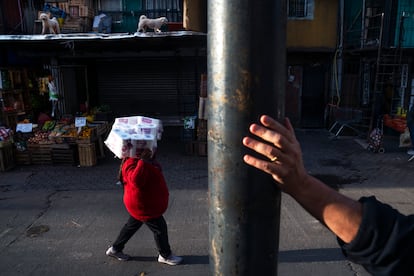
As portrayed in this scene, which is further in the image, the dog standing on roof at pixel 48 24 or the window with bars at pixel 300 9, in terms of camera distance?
the window with bars at pixel 300 9

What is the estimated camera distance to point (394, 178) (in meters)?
7.51

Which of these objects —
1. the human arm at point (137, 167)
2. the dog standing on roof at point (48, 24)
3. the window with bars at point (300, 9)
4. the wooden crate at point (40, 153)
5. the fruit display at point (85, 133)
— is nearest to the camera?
the human arm at point (137, 167)

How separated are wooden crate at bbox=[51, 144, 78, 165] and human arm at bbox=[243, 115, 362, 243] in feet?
27.1

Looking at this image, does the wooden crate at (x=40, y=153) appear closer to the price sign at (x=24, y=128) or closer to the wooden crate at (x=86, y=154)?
the price sign at (x=24, y=128)

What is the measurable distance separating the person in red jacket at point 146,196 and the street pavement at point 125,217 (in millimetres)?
326

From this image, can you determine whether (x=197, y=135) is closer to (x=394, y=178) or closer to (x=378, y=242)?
(x=394, y=178)

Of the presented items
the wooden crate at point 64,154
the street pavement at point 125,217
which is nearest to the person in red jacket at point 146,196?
the street pavement at point 125,217

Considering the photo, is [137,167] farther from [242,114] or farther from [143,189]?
[242,114]

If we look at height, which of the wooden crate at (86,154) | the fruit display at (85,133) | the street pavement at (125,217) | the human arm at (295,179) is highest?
the human arm at (295,179)

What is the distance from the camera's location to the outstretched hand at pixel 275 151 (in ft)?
3.87

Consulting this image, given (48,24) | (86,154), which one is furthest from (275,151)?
(48,24)

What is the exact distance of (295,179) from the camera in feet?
4.07

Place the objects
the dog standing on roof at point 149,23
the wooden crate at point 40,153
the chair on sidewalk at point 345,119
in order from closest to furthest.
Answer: the wooden crate at point 40,153
the dog standing on roof at point 149,23
the chair on sidewalk at point 345,119

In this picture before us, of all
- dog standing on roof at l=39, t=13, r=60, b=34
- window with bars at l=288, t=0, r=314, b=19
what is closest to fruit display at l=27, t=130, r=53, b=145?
dog standing on roof at l=39, t=13, r=60, b=34
